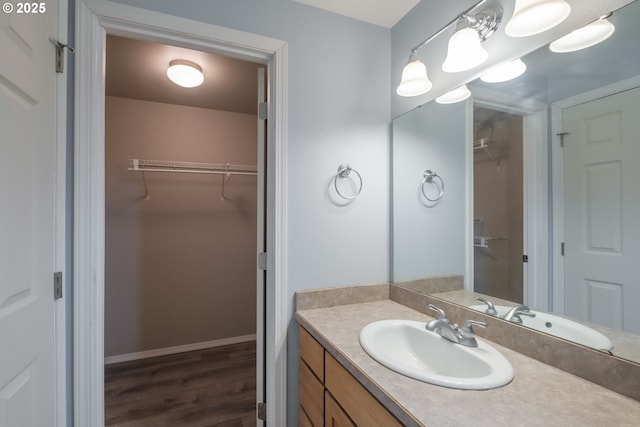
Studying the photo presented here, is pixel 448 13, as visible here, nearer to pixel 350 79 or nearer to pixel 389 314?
pixel 350 79

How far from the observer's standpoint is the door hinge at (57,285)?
3.31 ft

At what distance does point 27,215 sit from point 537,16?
167cm

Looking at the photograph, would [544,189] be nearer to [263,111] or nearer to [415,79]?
[415,79]

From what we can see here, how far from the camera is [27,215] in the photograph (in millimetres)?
871

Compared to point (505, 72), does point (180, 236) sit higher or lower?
lower

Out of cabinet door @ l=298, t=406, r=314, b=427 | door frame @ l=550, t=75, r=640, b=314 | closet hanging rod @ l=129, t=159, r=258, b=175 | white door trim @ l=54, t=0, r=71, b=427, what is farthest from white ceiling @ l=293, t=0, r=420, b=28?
cabinet door @ l=298, t=406, r=314, b=427

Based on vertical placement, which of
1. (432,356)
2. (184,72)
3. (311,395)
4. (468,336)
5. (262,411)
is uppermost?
(184,72)

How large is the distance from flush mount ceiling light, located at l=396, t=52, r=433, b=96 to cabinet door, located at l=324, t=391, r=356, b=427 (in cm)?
134

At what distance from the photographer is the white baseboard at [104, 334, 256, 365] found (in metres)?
2.51

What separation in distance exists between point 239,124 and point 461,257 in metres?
2.50

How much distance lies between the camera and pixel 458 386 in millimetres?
727

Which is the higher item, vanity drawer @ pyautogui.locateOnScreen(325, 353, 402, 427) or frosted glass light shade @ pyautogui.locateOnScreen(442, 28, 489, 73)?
frosted glass light shade @ pyautogui.locateOnScreen(442, 28, 489, 73)

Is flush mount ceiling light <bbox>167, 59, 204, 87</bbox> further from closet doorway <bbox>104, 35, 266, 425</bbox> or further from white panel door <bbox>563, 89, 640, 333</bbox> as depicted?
white panel door <bbox>563, 89, 640, 333</bbox>

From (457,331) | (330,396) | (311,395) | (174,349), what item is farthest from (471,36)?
(174,349)
